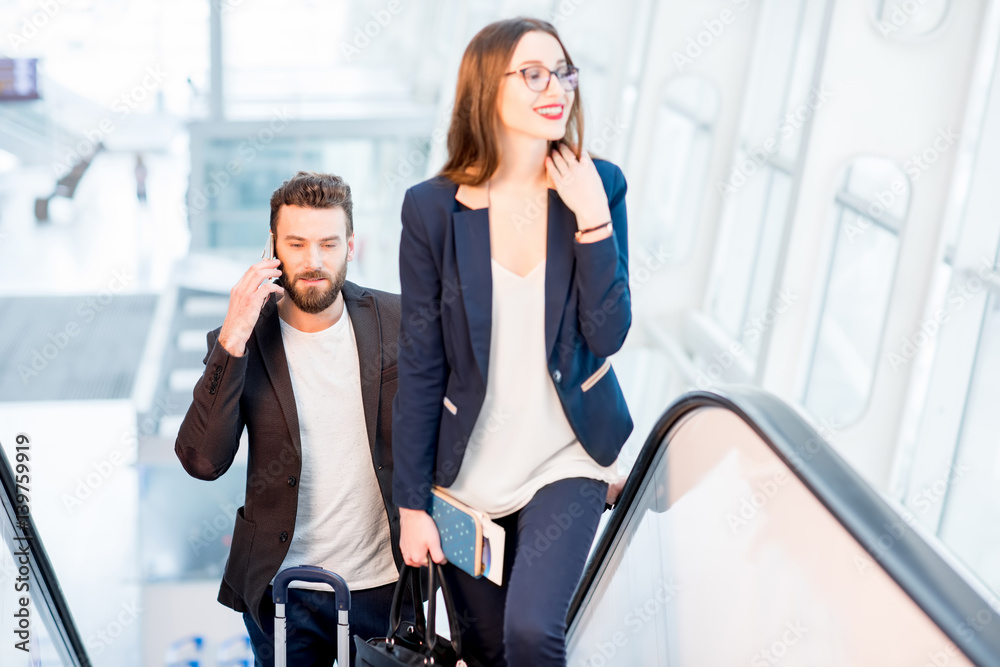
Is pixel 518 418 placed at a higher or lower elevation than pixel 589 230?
lower

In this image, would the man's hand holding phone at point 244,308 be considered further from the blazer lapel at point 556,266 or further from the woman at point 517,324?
the blazer lapel at point 556,266

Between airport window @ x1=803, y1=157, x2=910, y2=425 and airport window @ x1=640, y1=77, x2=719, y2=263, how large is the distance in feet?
7.51

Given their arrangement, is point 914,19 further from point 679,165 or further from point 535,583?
point 679,165

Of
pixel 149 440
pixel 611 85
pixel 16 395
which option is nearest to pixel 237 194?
pixel 16 395

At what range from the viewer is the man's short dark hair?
8.33 feet

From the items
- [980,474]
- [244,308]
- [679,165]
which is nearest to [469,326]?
[244,308]

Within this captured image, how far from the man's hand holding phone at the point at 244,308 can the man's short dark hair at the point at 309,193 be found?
0.21 m

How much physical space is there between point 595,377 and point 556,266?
0.28 m

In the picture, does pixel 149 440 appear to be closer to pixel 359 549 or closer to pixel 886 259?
pixel 886 259

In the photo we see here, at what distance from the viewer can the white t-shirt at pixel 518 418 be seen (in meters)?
2.21

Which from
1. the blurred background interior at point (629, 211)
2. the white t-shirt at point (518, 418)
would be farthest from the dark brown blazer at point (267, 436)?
the blurred background interior at point (629, 211)

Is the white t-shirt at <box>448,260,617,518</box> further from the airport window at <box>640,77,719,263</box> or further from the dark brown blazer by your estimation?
the airport window at <box>640,77,719,263</box>

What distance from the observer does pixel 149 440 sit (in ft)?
43.0

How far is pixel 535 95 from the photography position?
2115 mm
